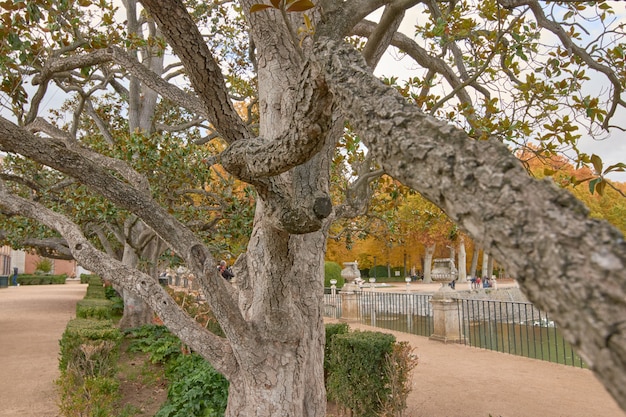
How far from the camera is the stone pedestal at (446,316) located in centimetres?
1173

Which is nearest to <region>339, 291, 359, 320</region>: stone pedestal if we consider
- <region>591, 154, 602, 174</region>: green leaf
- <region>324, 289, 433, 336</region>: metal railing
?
<region>324, 289, 433, 336</region>: metal railing

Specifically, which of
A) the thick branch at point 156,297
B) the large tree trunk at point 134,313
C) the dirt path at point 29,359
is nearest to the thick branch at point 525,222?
the thick branch at point 156,297

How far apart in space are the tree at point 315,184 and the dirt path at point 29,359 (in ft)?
12.5

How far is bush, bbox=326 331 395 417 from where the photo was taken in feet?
20.2

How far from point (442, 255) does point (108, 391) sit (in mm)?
44194

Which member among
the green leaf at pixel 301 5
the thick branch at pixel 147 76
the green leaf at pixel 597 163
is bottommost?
the green leaf at pixel 597 163

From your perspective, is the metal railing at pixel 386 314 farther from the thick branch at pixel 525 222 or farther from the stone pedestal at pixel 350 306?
the thick branch at pixel 525 222

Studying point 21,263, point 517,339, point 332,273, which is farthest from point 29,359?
point 21,263

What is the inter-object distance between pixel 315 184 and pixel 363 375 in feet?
12.9

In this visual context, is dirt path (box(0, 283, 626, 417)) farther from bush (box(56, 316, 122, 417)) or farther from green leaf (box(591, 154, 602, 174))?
green leaf (box(591, 154, 602, 174))

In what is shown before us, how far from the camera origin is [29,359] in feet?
33.1

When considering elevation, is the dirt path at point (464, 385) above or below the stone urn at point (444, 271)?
below

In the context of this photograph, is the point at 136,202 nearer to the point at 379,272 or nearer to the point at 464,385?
the point at 464,385

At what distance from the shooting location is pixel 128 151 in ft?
24.9
